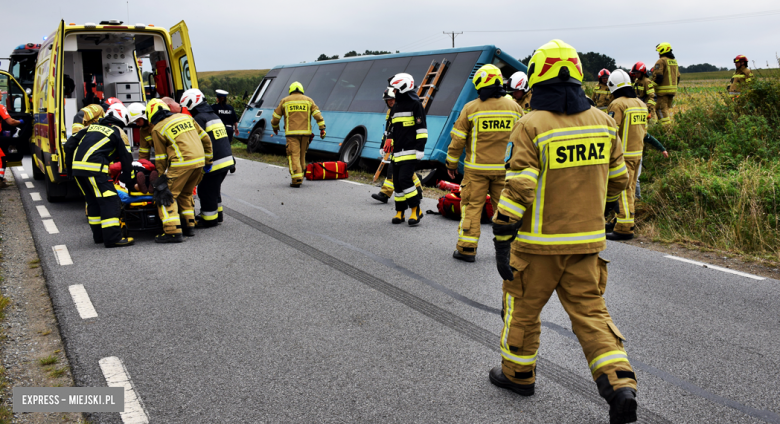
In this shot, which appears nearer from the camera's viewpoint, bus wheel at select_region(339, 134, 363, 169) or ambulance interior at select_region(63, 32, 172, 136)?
ambulance interior at select_region(63, 32, 172, 136)

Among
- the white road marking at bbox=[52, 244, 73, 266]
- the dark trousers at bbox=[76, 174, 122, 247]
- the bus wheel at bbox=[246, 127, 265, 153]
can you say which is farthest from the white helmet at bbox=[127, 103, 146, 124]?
the bus wheel at bbox=[246, 127, 265, 153]

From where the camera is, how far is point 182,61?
30.8 ft

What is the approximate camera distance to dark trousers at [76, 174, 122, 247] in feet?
22.0

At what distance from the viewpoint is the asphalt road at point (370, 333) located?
3182 mm

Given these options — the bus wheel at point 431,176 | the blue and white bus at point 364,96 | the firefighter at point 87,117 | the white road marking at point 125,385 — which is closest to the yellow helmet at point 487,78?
the white road marking at point 125,385

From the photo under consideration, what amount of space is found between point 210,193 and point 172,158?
2.91ft

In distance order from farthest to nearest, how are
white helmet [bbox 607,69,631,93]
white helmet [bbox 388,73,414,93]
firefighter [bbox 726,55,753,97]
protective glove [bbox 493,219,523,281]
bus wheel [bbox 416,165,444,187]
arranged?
1. bus wheel [bbox 416,165,444,187]
2. firefighter [bbox 726,55,753,97]
3. white helmet [bbox 388,73,414,93]
4. white helmet [bbox 607,69,631,93]
5. protective glove [bbox 493,219,523,281]

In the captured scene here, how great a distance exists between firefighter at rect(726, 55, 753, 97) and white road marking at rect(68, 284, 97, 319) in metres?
11.8

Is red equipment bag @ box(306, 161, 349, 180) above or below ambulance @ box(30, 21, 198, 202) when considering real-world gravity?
below

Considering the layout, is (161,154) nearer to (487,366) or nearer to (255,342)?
(255,342)

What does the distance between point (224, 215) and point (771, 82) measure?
10123 millimetres

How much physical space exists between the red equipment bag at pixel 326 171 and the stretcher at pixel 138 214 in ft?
18.0

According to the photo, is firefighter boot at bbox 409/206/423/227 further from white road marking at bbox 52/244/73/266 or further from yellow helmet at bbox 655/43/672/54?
yellow helmet at bbox 655/43/672/54

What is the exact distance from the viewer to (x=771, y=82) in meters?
10.6
